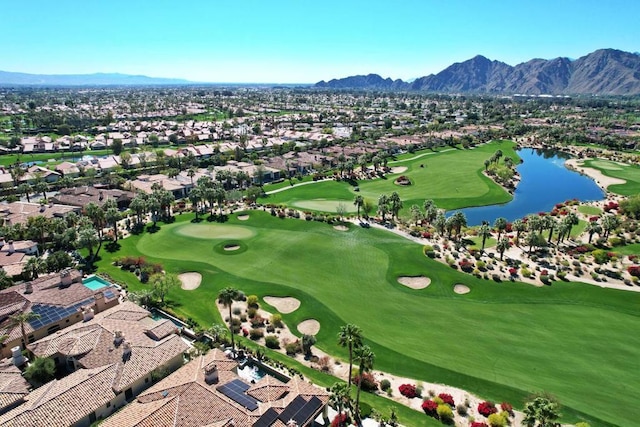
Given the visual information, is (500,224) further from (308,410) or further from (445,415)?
(308,410)

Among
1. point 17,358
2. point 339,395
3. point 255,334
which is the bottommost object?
point 255,334

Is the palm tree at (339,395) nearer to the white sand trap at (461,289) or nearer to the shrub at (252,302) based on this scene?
the shrub at (252,302)

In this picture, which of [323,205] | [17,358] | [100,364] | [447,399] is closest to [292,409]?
[447,399]

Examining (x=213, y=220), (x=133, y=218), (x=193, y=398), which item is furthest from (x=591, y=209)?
(x=133, y=218)

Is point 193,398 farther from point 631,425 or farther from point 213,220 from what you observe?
point 213,220

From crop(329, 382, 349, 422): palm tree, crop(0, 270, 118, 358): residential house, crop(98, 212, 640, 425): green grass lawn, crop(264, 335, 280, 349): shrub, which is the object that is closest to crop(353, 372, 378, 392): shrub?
crop(98, 212, 640, 425): green grass lawn

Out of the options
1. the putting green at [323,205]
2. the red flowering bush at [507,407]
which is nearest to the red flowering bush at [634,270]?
the red flowering bush at [507,407]

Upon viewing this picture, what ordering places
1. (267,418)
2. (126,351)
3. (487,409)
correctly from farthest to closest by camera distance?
(126,351), (487,409), (267,418)
